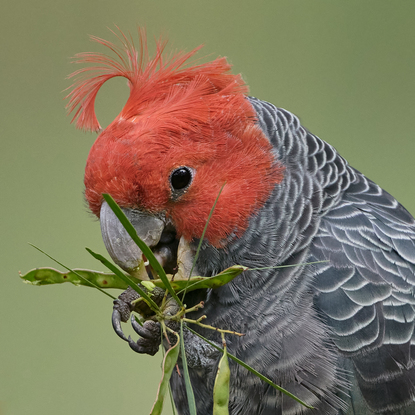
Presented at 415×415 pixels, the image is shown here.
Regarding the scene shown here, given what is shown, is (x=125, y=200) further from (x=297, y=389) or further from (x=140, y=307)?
(x=297, y=389)

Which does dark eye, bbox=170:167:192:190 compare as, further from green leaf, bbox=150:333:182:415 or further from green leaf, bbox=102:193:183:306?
green leaf, bbox=150:333:182:415

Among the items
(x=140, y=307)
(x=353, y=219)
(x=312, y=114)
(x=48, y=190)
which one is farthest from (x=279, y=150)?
(x=48, y=190)

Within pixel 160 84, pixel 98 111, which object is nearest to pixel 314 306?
pixel 160 84

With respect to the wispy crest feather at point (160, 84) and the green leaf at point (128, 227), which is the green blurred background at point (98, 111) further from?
the green leaf at point (128, 227)

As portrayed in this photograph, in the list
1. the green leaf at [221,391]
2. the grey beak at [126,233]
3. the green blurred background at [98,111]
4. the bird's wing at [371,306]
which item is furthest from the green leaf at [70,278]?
the green blurred background at [98,111]

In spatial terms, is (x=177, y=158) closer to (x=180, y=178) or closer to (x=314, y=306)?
(x=180, y=178)

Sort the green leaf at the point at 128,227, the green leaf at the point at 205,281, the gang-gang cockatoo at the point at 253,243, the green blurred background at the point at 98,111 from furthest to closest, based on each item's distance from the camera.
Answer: the green blurred background at the point at 98,111
the gang-gang cockatoo at the point at 253,243
the green leaf at the point at 205,281
the green leaf at the point at 128,227

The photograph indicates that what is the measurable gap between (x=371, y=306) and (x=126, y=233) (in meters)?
0.61

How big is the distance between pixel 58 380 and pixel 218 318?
1.43m

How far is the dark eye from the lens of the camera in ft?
3.50

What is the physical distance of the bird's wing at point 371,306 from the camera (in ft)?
3.51

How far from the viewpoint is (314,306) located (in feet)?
3.58

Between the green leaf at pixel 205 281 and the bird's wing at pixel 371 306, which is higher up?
the bird's wing at pixel 371 306

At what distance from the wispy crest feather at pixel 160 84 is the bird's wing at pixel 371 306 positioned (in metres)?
0.43
